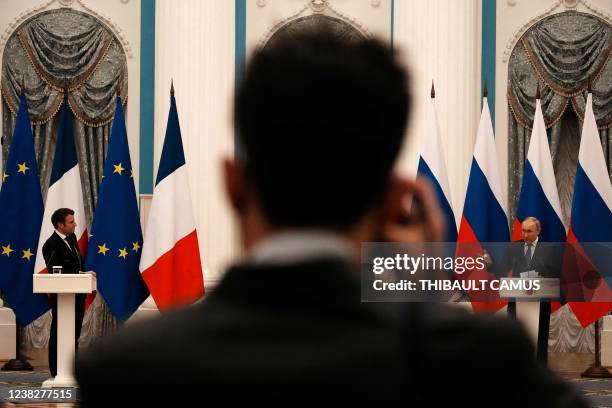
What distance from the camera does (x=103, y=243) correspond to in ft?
31.6

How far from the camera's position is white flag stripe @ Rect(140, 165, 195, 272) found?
9844 millimetres

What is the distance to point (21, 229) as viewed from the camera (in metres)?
10.1

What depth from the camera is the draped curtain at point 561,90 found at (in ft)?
40.0

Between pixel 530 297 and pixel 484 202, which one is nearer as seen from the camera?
pixel 530 297

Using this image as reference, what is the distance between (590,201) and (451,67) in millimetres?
2403

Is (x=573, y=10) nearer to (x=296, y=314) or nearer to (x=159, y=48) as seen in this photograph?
(x=159, y=48)

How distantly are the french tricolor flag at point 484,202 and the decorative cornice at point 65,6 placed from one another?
4020 mm

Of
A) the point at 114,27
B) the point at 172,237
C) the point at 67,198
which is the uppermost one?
the point at 114,27

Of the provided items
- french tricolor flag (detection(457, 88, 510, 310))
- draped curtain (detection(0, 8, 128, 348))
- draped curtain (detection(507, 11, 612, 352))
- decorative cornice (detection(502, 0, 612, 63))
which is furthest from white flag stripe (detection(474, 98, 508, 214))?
draped curtain (detection(0, 8, 128, 348))

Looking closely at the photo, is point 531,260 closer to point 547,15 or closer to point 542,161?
point 542,161

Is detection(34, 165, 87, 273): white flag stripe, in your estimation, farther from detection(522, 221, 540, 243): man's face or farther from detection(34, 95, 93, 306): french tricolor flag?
detection(522, 221, 540, 243): man's face

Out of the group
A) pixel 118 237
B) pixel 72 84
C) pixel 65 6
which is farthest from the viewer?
pixel 65 6

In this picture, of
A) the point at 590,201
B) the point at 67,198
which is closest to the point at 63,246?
the point at 67,198

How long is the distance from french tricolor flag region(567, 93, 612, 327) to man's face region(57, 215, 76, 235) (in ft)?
13.0
